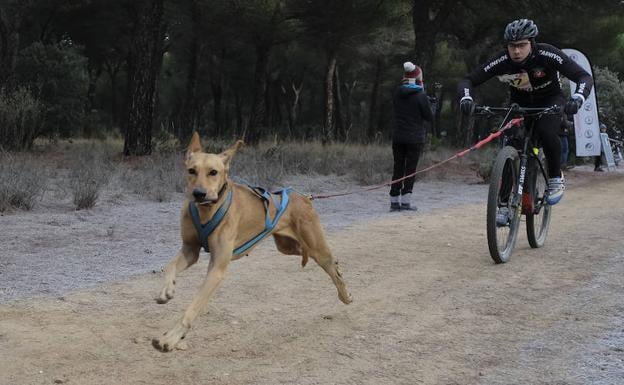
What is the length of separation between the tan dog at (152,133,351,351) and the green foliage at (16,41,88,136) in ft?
68.9

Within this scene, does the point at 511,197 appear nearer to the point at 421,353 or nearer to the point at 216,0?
the point at 421,353

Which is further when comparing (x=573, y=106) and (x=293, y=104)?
(x=293, y=104)

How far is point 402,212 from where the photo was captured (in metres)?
10.8

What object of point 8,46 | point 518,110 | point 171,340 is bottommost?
point 171,340

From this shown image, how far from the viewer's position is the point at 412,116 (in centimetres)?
1086

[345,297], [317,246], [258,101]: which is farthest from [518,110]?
[258,101]

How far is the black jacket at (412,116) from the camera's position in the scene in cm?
1080

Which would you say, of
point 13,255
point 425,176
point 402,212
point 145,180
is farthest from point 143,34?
point 13,255

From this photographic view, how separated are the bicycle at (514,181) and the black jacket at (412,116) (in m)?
3.16

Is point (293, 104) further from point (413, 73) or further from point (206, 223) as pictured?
point (206, 223)

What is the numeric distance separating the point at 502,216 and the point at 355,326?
2.93 metres

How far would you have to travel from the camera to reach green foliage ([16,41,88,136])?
23938 millimetres

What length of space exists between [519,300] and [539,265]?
5.19 ft

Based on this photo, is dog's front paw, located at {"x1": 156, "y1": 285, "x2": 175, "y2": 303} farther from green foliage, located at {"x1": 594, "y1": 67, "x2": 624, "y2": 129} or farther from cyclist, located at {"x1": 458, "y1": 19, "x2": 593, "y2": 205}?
green foliage, located at {"x1": 594, "y1": 67, "x2": 624, "y2": 129}
